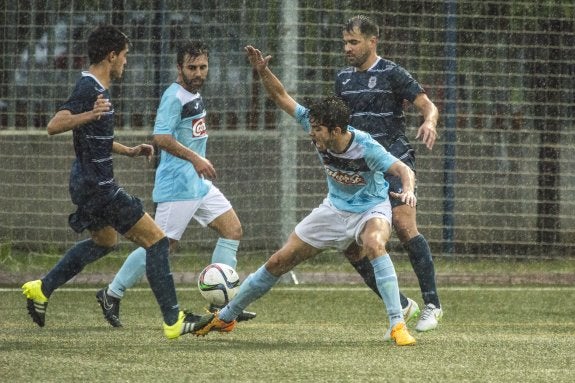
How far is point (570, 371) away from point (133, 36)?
8.84 meters

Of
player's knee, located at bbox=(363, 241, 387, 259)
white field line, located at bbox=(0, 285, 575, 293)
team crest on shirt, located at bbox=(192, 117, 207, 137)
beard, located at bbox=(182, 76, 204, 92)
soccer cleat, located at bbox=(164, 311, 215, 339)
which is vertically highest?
beard, located at bbox=(182, 76, 204, 92)

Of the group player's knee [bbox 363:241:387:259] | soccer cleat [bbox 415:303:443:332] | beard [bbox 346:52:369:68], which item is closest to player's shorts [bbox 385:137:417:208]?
beard [bbox 346:52:369:68]

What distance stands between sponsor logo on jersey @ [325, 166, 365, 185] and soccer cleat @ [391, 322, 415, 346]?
2.93 ft

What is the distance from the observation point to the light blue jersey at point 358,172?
8.15m

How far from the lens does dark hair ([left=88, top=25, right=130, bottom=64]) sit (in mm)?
8219

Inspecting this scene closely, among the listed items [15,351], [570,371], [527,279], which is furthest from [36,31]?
[570,371]

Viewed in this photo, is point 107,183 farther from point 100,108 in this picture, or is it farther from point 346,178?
point 346,178

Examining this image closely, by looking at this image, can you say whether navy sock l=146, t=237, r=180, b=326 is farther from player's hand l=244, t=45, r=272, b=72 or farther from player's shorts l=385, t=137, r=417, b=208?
player's shorts l=385, t=137, r=417, b=208

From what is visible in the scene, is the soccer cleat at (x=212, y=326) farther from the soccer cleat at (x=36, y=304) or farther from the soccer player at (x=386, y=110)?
the soccer cleat at (x=36, y=304)

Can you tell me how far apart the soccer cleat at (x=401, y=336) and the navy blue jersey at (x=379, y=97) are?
155cm

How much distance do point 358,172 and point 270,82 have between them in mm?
918

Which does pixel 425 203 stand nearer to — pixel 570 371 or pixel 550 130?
pixel 550 130

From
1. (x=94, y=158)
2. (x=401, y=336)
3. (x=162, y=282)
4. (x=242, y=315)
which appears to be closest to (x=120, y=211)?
(x=94, y=158)

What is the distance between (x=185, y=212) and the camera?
10047 millimetres
